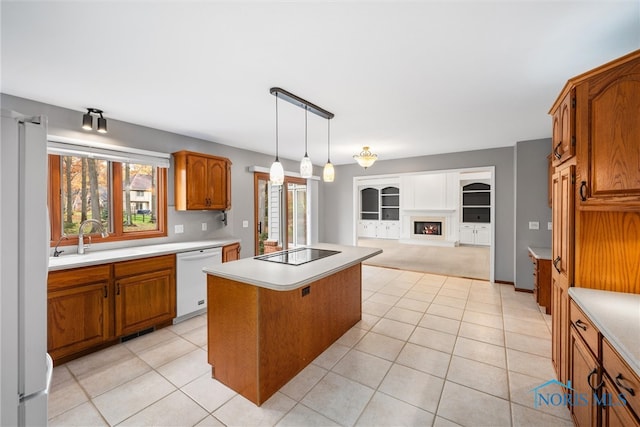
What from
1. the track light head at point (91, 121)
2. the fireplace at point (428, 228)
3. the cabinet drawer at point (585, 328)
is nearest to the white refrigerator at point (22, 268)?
the track light head at point (91, 121)

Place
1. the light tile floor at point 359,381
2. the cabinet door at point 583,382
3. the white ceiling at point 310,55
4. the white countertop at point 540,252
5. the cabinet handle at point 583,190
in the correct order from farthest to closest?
the white countertop at point 540,252
the light tile floor at point 359,381
the cabinet handle at point 583,190
the white ceiling at point 310,55
the cabinet door at point 583,382

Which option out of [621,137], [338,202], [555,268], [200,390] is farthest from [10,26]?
[338,202]

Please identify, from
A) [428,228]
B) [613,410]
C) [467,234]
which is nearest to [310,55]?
[613,410]

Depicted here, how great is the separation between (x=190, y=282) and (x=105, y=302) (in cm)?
84

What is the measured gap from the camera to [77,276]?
239cm

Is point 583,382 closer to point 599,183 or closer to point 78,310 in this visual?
point 599,183

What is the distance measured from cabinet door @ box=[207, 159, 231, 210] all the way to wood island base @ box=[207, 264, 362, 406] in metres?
2.01

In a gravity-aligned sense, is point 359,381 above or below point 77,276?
below

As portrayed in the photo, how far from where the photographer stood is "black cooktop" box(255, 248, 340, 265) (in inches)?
93.6

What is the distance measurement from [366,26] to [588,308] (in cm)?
195

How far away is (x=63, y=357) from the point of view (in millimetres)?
2355

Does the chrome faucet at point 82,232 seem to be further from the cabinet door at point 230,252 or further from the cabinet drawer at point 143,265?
the cabinet door at point 230,252

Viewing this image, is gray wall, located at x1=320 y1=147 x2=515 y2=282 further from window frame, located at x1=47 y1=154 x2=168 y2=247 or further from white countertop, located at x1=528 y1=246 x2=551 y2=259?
window frame, located at x1=47 y1=154 x2=168 y2=247

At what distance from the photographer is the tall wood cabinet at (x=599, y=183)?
4.57 feet
